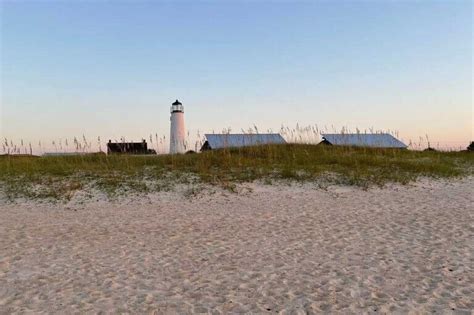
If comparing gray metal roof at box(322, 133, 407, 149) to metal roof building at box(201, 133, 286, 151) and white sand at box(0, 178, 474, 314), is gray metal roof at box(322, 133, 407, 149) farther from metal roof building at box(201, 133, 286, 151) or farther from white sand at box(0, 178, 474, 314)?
white sand at box(0, 178, 474, 314)

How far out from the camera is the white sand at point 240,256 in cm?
524

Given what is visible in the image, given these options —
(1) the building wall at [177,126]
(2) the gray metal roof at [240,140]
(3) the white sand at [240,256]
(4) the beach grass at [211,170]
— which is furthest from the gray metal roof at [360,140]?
(1) the building wall at [177,126]

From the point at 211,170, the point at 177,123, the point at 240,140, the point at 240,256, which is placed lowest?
the point at 240,256

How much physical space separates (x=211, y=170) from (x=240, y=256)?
8.95m

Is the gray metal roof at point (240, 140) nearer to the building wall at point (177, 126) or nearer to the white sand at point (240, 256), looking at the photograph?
the building wall at point (177, 126)

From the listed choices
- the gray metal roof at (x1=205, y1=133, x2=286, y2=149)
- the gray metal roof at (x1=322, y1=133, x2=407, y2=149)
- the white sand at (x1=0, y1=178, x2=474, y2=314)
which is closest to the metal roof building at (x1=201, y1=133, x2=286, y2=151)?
the gray metal roof at (x1=205, y1=133, x2=286, y2=149)

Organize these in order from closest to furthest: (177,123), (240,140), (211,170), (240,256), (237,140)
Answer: (240,256) → (211,170) → (240,140) → (237,140) → (177,123)

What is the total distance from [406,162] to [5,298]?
16.3 metres

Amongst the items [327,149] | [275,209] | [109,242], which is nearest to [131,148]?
[327,149]

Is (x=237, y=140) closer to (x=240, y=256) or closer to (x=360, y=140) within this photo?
(x=360, y=140)

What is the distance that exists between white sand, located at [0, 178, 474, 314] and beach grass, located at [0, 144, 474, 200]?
189 centimetres

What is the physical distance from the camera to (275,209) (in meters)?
11.1

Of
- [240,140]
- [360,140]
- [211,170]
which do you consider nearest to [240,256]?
[211,170]

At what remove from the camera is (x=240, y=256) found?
7.12m
